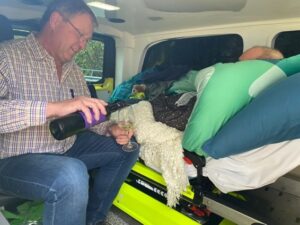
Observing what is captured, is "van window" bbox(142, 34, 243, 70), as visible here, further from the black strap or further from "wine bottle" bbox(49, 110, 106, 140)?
"wine bottle" bbox(49, 110, 106, 140)

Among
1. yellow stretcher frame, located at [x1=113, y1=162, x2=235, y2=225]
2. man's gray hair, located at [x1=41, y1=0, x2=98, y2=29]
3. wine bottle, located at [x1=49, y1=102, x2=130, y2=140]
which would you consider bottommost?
yellow stretcher frame, located at [x1=113, y1=162, x2=235, y2=225]

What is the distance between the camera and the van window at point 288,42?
1858 millimetres

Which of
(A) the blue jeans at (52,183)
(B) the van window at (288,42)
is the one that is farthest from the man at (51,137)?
(B) the van window at (288,42)

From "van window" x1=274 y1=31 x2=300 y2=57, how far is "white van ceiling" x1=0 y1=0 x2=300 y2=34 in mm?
118

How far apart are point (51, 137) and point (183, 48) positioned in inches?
65.3

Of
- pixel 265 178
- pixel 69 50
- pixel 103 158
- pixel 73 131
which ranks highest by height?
pixel 69 50

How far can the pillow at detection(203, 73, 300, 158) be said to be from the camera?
39.6 inches

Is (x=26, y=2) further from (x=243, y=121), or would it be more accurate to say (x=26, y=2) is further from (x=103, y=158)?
(x=243, y=121)

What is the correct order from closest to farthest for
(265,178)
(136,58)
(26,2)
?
(265,178) → (26,2) → (136,58)

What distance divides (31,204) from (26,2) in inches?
50.0


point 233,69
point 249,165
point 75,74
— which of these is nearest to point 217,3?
point 233,69

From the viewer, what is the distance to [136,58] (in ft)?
9.69

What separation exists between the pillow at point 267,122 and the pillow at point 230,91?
0.08m

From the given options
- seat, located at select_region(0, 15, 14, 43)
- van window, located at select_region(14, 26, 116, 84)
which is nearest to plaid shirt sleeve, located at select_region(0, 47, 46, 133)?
seat, located at select_region(0, 15, 14, 43)
